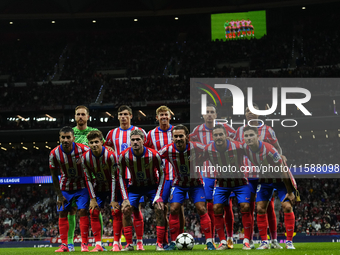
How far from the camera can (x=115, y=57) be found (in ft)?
117

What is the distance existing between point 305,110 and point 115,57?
1758 centimetres

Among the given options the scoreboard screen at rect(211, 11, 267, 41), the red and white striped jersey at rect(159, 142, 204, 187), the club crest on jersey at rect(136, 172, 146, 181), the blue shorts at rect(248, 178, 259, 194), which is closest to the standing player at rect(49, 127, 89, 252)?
the club crest on jersey at rect(136, 172, 146, 181)

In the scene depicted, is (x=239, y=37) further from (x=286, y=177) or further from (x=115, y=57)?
(x=286, y=177)

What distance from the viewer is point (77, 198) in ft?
25.7

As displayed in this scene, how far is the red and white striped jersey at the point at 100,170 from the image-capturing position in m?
7.53

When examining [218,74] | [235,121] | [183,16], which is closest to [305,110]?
[235,121]

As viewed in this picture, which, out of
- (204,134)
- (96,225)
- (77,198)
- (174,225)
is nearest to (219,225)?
(174,225)

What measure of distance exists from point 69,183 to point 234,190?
10.3ft

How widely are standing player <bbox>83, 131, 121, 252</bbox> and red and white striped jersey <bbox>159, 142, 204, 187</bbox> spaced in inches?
40.6

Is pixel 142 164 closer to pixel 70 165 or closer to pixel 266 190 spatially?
pixel 70 165

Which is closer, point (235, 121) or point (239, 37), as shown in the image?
point (235, 121)

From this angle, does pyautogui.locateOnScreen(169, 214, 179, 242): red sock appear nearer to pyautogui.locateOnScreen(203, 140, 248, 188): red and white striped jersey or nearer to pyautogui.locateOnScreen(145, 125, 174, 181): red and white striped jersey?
pyautogui.locateOnScreen(203, 140, 248, 188): red and white striped jersey

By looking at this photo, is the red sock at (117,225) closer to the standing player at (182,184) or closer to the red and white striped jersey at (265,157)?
the standing player at (182,184)

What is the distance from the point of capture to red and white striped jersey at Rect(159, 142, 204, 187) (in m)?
7.36
